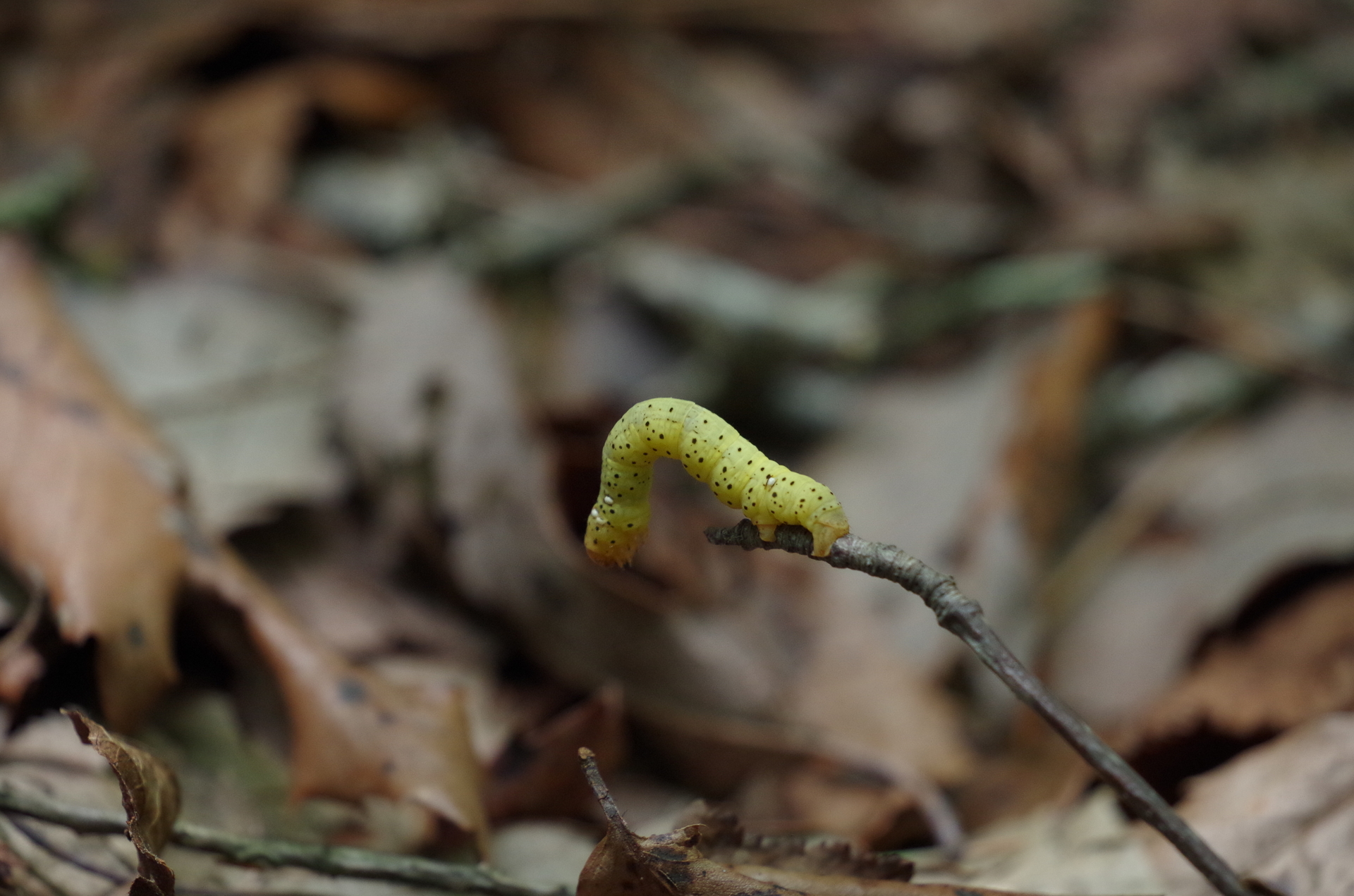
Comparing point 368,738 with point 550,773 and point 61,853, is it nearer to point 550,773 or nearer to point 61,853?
point 550,773

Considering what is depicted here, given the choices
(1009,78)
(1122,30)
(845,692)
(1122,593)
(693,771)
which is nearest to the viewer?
(693,771)

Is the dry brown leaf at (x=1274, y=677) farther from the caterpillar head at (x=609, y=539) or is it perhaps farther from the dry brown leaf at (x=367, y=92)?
the dry brown leaf at (x=367, y=92)

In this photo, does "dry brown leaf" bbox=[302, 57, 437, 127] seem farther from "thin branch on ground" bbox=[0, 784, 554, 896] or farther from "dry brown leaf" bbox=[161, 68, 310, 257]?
"thin branch on ground" bbox=[0, 784, 554, 896]

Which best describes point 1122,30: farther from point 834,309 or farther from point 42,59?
point 42,59

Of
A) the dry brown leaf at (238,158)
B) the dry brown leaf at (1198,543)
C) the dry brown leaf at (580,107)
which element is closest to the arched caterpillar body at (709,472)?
the dry brown leaf at (1198,543)

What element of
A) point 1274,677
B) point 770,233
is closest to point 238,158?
point 770,233

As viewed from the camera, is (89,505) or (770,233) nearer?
(89,505)

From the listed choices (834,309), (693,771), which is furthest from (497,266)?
(693,771)
